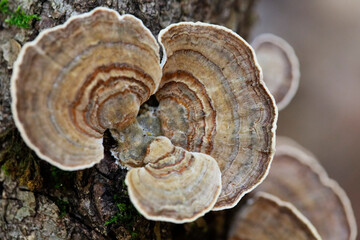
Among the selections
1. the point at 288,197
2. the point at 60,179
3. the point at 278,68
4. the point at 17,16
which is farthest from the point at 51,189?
the point at 288,197

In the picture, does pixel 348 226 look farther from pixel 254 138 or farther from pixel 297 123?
pixel 297 123

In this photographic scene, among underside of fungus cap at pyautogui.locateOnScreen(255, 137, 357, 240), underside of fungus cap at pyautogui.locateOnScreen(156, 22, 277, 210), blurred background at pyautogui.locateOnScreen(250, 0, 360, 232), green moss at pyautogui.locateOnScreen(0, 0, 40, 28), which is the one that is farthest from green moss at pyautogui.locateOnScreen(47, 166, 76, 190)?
blurred background at pyautogui.locateOnScreen(250, 0, 360, 232)

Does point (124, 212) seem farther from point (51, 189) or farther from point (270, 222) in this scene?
point (270, 222)

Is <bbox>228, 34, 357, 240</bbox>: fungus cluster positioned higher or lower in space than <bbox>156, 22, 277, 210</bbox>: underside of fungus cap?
lower

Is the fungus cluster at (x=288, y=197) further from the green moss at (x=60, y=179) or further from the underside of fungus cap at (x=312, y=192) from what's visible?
the green moss at (x=60, y=179)

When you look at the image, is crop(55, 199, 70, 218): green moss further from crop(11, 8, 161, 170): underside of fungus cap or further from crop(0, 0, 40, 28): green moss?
crop(0, 0, 40, 28): green moss

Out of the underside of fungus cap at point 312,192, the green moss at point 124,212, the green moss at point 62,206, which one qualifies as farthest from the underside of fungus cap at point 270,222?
the green moss at point 62,206
